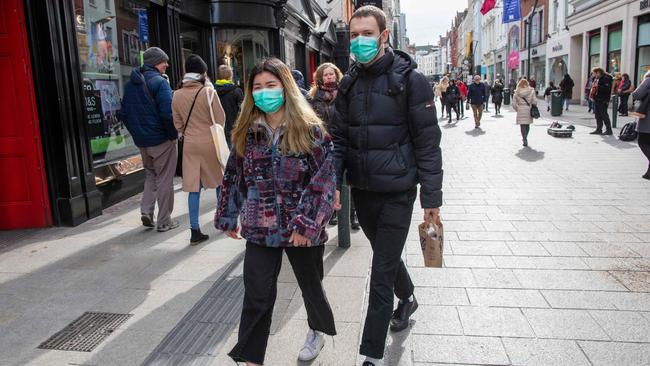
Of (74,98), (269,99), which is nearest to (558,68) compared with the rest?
(74,98)

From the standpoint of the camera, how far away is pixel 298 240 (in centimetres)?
270

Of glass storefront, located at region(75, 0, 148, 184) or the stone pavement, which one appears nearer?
the stone pavement

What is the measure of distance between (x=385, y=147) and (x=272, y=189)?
0.67 m

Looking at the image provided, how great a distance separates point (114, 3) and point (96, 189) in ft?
10.6

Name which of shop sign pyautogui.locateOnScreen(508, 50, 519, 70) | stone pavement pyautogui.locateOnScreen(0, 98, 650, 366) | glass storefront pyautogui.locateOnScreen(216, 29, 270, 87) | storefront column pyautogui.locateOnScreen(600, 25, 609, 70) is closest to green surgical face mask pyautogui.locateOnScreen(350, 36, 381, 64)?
stone pavement pyautogui.locateOnScreen(0, 98, 650, 366)

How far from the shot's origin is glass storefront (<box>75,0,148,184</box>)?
23.7 ft

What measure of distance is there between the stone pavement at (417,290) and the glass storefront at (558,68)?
2628 cm

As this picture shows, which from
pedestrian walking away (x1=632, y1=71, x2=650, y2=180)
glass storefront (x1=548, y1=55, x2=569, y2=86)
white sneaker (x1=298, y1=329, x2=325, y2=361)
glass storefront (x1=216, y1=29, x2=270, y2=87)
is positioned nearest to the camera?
white sneaker (x1=298, y1=329, x2=325, y2=361)

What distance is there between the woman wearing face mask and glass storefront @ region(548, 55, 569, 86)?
31286mm

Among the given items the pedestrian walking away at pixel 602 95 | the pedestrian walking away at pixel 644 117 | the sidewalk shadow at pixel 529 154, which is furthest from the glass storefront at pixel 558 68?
the pedestrian walking away at pixel 644 117

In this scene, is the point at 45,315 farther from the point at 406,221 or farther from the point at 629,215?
the point at 629,215

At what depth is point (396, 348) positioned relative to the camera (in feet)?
11.0

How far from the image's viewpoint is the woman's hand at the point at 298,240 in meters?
2.68

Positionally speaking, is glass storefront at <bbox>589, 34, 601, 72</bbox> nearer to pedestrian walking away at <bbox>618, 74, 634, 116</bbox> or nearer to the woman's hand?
pedestrian walking away at <bbox>618, 74, 634, 116</bbox>
